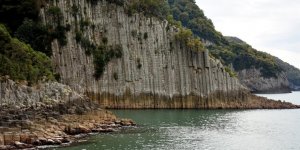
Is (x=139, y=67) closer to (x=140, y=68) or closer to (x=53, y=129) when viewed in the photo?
(x=140, y=68)

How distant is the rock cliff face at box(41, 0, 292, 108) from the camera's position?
11081 cm

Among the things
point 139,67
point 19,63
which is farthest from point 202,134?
point 139,67

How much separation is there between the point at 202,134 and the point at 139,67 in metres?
49.8

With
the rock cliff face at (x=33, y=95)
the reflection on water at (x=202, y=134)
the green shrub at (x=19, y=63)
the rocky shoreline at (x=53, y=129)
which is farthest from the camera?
the green shrub at (x=19, y=63)

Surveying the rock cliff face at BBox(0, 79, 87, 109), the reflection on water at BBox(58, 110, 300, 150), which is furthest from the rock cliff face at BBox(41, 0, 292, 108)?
the rock cliff face at BBox(0, 79, 87, 109)

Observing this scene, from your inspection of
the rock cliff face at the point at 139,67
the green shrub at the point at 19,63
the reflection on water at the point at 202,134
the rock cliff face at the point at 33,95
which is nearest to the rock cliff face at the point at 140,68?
the rock cliff face at the point at 139,67

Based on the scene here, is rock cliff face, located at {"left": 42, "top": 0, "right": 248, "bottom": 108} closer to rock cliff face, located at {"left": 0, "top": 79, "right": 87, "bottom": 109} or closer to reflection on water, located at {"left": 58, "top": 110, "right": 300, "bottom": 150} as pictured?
reflection on water, located at {"left": 58, "top": 110, "right": 300, "bottom": 150}

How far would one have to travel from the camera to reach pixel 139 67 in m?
119

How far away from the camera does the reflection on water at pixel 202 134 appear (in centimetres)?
5969

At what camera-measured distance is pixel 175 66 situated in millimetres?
123562

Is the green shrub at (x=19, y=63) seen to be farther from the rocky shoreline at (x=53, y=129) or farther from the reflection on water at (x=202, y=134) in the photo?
the reflection on water at (x=202, y=134)

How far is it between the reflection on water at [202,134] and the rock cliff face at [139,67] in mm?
18915

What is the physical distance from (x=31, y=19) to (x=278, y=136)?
58.3 meters

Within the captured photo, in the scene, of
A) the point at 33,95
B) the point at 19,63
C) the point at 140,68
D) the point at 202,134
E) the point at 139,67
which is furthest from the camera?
the point at 140,68
